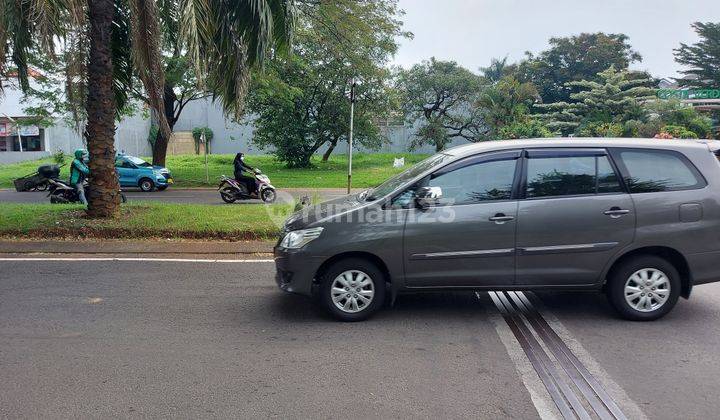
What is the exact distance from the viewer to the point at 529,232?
511cm

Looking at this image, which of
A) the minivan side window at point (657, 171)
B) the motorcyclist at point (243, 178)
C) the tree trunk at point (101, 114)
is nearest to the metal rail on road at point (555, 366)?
the minivan side window at point (657, 171)

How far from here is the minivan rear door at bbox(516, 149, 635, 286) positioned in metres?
5.12

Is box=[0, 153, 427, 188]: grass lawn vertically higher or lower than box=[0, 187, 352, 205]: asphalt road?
higher

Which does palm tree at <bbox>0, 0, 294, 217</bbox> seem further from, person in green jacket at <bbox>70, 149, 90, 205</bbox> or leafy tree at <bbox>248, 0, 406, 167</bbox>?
leafy tree at <bbox>248, 0, 406, 167</bbox>

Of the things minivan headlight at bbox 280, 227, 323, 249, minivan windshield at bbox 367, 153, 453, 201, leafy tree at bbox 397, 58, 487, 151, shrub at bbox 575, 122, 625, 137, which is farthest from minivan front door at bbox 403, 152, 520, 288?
leafy tree at bbox 397, 58, 487, 151

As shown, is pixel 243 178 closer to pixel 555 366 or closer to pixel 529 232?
pixel 529 232

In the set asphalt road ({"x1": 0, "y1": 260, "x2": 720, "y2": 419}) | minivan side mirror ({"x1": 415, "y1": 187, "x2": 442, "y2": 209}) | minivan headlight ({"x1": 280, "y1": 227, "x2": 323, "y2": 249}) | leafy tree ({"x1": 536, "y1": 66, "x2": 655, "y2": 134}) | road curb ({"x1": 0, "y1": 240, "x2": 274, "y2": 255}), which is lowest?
asphalt road ({"x1": 0, "y1": 260, "x2": 720, "y2": 419})

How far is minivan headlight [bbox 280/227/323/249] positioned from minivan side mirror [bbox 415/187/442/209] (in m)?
1.00

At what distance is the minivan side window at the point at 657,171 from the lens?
5.24 metres

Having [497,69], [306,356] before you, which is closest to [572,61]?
[497,69]

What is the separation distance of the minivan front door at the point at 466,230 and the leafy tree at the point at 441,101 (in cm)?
3083

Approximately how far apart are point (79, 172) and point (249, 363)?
1129cm

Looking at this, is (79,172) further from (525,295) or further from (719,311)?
(719,311)

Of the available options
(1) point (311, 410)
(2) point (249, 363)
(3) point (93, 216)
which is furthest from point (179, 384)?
(3) point (93, 216)
